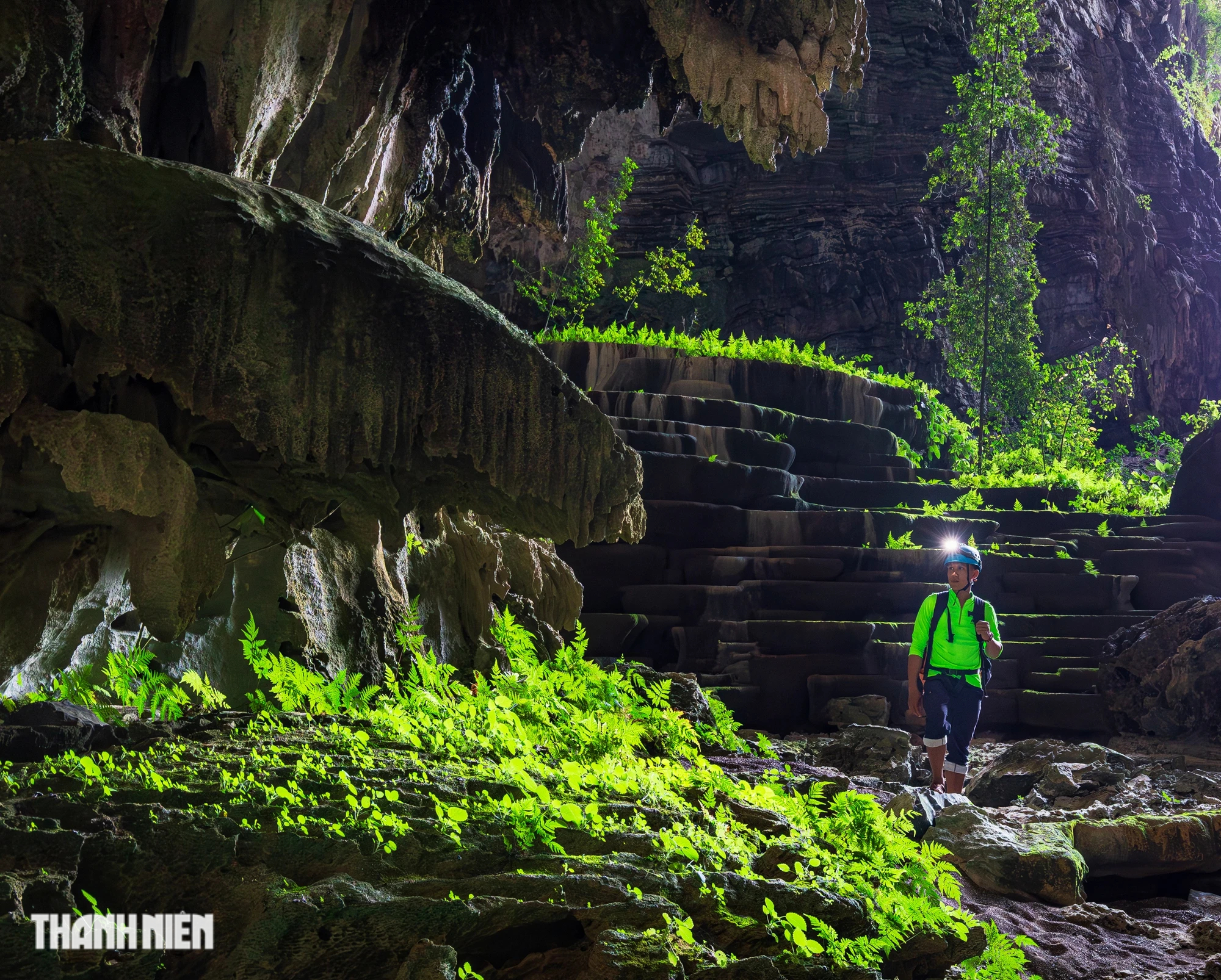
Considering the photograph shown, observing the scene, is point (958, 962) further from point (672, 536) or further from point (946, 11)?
point (946, 11)

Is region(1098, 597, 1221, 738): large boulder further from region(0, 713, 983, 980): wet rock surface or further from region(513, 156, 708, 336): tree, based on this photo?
A: region(513, 156, 708, 336): tree

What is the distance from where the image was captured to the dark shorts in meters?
7.17

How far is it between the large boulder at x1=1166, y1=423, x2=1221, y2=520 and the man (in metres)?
9.79

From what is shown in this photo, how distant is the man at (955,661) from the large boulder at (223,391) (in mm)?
3934

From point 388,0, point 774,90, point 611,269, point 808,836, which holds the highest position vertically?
point 611,269

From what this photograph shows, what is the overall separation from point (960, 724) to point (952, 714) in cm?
8

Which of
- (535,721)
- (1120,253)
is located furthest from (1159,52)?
(535,721)

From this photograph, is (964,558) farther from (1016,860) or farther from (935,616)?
(1016,860)

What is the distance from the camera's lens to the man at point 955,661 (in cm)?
715

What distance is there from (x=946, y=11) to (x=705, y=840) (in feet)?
93.3

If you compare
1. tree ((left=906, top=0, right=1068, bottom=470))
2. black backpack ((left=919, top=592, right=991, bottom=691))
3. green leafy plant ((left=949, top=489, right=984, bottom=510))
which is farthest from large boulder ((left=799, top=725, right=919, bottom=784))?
tree ((left=906, top=0, right=1068, bottom=470))

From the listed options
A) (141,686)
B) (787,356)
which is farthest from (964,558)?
(787,356)

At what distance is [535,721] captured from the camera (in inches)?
215

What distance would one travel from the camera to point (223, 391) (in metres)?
3.37
